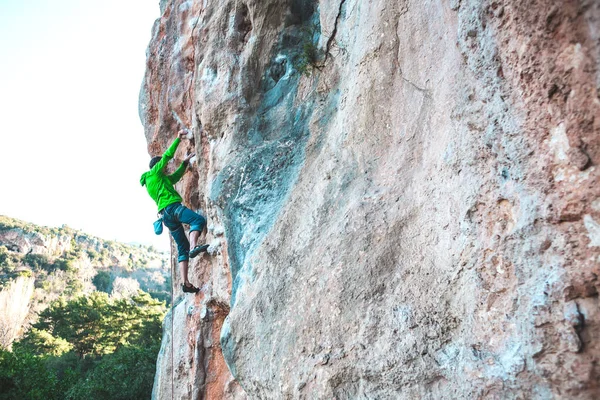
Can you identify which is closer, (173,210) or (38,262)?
(173,210)

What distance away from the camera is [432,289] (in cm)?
260

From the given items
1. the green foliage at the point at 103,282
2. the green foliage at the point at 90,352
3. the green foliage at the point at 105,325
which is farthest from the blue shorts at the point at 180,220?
the green foliage at the point at 103,282

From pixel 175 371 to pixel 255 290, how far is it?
322cm

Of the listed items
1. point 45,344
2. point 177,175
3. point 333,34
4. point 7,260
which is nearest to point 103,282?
point 7,260

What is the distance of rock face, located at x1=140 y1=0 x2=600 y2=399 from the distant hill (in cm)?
2706

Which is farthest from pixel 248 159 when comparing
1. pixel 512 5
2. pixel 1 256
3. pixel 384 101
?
pixel 1 256

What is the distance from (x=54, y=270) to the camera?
4856cm

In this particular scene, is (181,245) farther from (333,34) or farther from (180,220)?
(333,34)

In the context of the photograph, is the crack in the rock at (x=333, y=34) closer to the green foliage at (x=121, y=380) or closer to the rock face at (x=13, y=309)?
the green foliage at (x=121, y=380)

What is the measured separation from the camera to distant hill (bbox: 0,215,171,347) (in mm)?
26469

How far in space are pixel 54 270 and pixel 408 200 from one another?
182ft

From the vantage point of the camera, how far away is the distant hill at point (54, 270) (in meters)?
26.5

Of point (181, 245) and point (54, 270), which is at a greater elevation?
point (54, 270)

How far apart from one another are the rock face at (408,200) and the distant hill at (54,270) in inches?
1065
